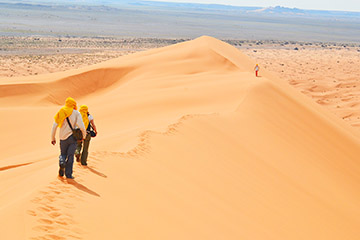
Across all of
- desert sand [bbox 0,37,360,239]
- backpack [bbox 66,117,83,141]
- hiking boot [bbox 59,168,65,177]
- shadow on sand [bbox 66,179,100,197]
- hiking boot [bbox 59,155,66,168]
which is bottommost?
desert sand [bbox 0,37,360,239]

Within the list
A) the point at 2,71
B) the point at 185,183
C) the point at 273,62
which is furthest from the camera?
the point at 273,62

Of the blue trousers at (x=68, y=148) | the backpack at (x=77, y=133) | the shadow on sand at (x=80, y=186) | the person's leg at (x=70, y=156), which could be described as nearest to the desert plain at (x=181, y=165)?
the shadow on sand at (x=80, y=186)

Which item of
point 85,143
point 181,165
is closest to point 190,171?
point 181,165

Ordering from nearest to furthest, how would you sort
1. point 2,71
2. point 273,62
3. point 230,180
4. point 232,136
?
point 230,180 < point 232,136 < point 2,71 < point 273,62

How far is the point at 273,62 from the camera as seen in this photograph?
4631cm

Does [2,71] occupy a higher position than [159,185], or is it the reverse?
[159,185]

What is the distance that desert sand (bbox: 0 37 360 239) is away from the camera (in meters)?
5.08

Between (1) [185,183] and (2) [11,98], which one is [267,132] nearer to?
(1) [185,183]

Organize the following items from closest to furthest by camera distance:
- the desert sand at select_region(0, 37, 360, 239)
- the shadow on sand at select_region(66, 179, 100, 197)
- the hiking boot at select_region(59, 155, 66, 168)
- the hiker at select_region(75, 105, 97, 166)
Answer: the desert sand at select_region(0, 37, 360, 239)
the shadow on sand at select_region(66, 179, 100, 197)
the hiking boot at select_region(59, 155, 66, 168)
the hiker at select_region(75, 105, 97, 166)

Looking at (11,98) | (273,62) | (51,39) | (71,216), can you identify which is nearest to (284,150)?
(71,216)

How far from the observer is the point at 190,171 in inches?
301

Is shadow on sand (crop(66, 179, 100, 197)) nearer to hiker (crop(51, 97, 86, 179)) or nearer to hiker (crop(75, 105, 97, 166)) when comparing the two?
hiker (crop(51, 97, 86, 179))

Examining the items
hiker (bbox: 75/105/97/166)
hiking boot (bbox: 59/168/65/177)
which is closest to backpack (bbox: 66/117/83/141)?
hiking boot (bbox: 59/168/65/177)

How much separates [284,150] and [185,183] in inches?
176
